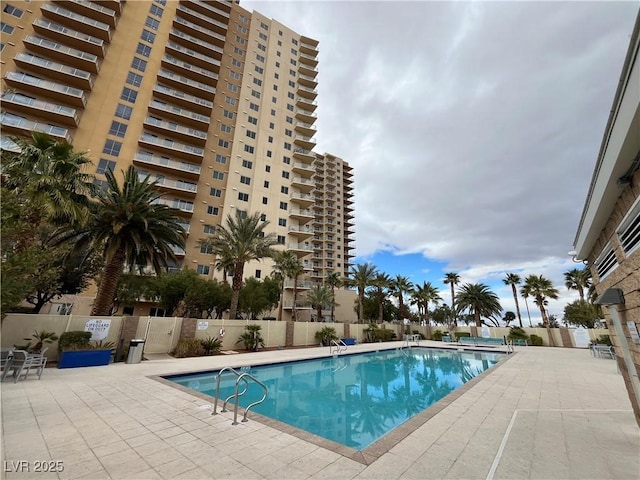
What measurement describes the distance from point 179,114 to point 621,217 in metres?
43.3

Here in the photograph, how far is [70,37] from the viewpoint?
31.7m

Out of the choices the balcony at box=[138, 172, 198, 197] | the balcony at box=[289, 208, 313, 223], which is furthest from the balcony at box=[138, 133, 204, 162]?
the balcony at box=[289, 208, 313, 223]

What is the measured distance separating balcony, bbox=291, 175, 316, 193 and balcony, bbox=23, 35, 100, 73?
27.9m

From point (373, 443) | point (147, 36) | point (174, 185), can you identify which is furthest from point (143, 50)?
point (373, 443)

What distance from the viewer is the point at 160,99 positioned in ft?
120

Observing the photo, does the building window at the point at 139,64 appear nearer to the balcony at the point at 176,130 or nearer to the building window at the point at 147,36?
the building window at the point at 147,36

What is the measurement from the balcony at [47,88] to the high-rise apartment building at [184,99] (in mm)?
103

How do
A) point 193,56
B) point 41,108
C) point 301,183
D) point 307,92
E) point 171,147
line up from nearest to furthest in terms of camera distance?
point 41,108, point 171,147, point 193,56, point 301,183, point 307,92

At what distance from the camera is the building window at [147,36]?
122 feet

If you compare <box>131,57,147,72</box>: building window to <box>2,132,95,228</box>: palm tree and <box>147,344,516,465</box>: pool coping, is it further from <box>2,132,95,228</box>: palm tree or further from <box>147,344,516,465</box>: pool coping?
<box>147,344,516,465</box>: pool coping

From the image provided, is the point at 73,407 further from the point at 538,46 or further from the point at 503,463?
the point at 538,46

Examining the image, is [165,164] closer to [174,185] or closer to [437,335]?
[174,185]

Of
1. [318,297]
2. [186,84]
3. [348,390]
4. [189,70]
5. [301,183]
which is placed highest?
[189,70]

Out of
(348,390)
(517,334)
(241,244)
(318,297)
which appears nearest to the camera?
(348,390)
